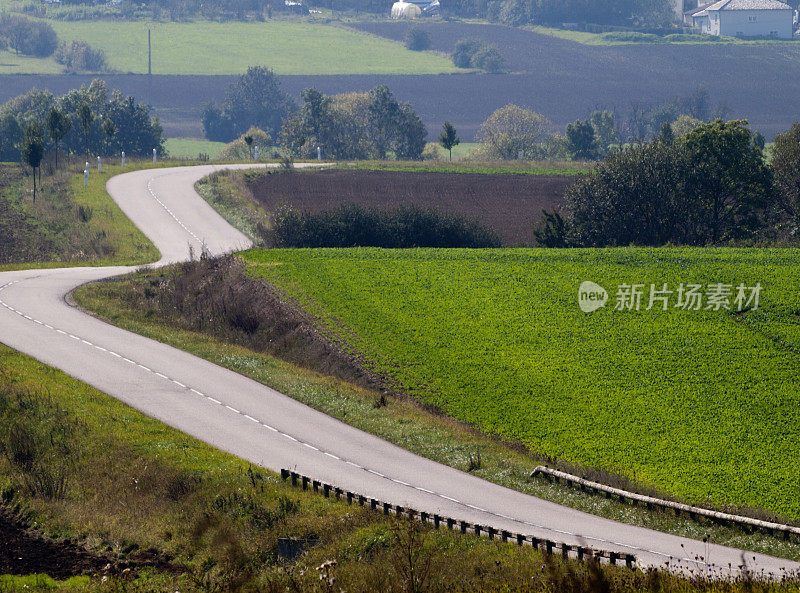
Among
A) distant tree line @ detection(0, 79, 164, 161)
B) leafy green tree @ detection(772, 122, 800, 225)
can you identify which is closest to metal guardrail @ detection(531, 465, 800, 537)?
leafy green tree @ detection(772, 122, 800, 225)

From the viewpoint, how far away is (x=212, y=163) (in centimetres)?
8400

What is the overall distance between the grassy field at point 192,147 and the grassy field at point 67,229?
7396 cm

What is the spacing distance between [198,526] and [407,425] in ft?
32.5

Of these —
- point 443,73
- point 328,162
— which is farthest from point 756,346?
point 443,73

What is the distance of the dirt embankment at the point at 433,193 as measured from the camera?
61.8m

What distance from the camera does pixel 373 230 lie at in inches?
2062

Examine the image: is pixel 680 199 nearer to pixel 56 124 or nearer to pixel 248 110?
pixel 56 124

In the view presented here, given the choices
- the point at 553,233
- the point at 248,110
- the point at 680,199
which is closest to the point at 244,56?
the point at 248,110

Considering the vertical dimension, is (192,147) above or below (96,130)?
below

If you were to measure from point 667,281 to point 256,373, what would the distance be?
1592cm

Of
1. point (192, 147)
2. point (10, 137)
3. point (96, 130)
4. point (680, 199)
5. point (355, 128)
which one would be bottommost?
point (192, 147)

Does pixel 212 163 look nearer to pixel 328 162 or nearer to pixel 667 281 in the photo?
pixel 328 162

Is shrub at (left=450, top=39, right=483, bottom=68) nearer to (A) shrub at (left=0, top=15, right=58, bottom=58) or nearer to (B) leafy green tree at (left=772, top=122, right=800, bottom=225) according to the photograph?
(A) shrub at (left=0, top=15, right=58, bottom=58)

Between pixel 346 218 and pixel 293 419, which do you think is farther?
pixel 346 218
